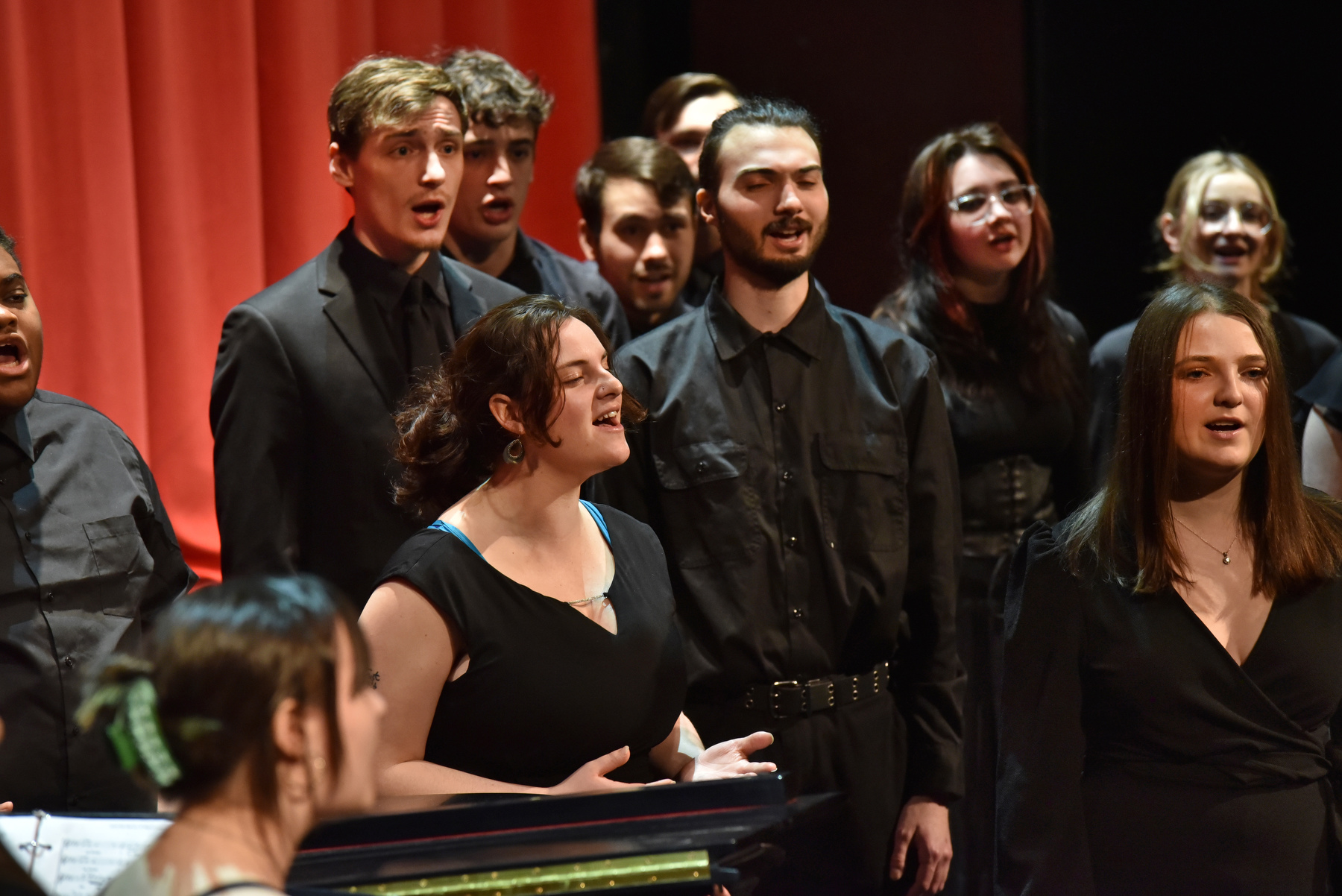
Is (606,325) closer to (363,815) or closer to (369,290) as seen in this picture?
(369,290)

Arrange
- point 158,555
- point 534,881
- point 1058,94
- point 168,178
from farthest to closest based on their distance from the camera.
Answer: point 1058,94, point 168,178, point 158,555, point 534,881

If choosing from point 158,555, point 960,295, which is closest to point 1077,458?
point 960,295

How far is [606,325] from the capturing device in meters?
3.44

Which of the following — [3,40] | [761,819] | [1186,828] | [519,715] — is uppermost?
[3,40]

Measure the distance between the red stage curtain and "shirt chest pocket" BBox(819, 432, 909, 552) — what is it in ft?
5.83

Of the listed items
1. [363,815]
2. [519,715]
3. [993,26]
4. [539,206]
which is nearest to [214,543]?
[539,206]

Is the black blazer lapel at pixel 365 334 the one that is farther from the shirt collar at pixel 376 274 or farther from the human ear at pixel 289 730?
the human ear at pixel 289 730

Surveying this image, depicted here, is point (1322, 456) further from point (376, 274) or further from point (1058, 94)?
point (1058, 94)

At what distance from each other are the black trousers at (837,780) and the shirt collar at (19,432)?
1.22 m

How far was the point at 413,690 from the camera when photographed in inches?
77.5

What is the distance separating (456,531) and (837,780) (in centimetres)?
91

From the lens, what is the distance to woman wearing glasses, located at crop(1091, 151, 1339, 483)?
12.8ft

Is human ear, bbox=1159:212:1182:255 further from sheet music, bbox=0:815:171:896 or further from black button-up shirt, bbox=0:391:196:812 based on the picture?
sheet music, bbox=0:815:171:896

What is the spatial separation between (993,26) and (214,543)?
3.08 meters
